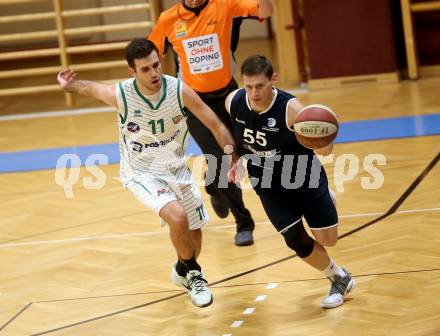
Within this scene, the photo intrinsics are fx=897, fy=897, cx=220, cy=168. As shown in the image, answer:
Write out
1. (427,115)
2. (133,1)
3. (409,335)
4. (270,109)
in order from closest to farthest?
(409,335) → (270,109) → (427,115) → (133,1)

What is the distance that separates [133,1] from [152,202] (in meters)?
12.2

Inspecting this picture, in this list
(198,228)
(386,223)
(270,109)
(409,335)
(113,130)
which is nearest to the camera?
(409,335)

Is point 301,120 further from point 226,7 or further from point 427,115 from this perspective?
point 427,115

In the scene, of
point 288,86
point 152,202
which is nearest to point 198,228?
point 152,202

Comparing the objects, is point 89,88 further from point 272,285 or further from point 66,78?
point 272,285

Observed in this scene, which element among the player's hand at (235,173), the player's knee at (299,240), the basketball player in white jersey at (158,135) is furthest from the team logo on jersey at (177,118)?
the player's knee at (299,240)

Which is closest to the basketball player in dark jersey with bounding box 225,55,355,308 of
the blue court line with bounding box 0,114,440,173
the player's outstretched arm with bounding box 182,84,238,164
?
the player's outstretched arm with bounding box 182,84,238,164

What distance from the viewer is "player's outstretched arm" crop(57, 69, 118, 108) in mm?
5629

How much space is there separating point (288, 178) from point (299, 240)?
0.39 metres

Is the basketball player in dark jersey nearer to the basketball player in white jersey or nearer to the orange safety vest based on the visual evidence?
the basketball player in white jersey

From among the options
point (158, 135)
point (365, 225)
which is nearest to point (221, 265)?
point (365, 225)

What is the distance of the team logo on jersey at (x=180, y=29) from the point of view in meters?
7.07

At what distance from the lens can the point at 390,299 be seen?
544 centimetres

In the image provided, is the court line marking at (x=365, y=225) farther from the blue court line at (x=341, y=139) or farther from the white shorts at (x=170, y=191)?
the blue court line at (x=341, y=139)
